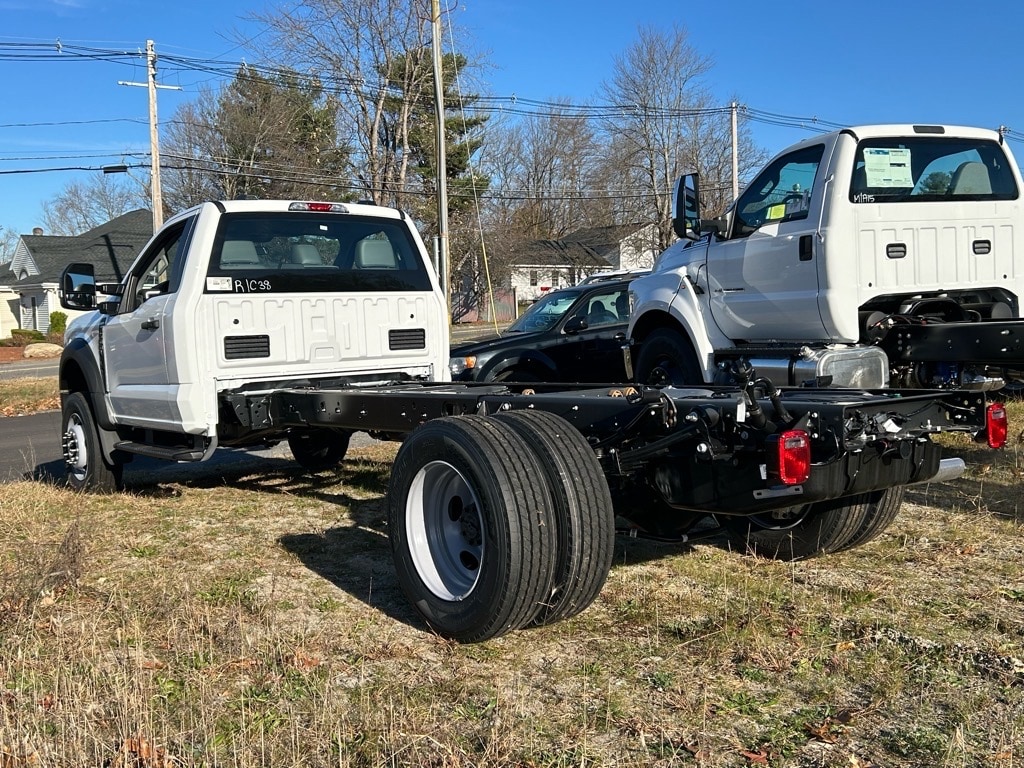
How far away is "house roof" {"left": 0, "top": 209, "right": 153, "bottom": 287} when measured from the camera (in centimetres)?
4422

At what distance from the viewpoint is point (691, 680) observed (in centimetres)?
354

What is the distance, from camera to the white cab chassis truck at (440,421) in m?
3.68

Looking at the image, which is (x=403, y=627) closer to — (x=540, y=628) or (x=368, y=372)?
(x=540, y=628)

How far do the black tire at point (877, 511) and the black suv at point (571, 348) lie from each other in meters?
6.23

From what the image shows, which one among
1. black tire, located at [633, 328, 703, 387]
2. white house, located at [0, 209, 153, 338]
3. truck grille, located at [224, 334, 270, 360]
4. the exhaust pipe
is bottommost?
the exhaust pipe

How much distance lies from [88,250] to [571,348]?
40.8m

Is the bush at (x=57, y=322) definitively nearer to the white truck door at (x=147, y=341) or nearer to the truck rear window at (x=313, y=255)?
the white truck door at (x=147, y=341)

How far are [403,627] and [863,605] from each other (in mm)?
2093

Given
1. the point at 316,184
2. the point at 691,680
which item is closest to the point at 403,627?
the point at 691,680

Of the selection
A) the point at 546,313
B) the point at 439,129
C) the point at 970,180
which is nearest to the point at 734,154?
the point at 439,129

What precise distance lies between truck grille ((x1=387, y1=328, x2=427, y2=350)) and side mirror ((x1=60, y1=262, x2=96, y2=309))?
2.42m

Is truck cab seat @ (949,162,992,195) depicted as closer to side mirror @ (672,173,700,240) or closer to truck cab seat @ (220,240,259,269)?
side mirror @ (672,173,700,240)

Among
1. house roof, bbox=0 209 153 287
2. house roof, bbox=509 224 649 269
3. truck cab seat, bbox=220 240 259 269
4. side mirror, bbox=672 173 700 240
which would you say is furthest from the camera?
house roof, bbox=509 224 649 269

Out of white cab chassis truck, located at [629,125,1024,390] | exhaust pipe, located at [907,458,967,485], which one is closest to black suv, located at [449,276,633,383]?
white cab chassis truck, located at [629,125,1024,390]
